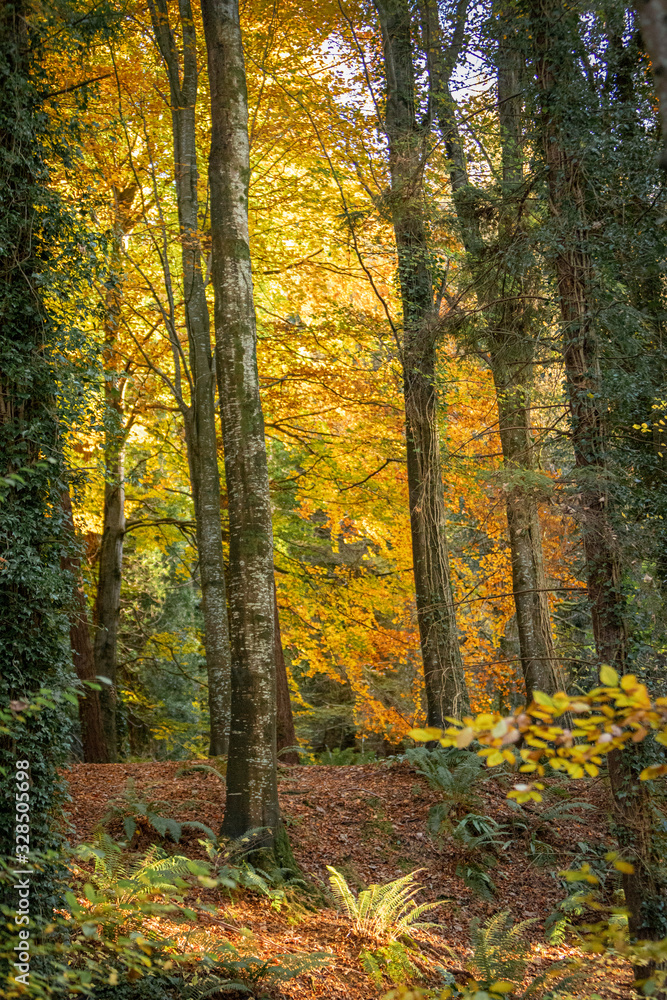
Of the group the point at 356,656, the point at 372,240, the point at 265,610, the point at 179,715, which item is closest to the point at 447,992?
the point at 265,610

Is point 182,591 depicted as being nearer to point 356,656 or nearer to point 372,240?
point 356,656

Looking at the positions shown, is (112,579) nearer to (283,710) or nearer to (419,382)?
(283,710)

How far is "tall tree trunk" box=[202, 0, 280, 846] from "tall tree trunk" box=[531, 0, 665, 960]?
287cm

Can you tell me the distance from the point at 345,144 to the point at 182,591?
12.0m

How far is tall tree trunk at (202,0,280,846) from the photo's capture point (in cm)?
578

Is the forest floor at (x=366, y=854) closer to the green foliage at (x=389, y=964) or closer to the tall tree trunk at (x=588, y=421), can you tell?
the green foliage at (x=389, y=964)

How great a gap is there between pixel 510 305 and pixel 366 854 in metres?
6.83

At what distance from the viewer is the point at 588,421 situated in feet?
21.1

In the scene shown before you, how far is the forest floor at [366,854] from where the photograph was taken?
4.84 metres

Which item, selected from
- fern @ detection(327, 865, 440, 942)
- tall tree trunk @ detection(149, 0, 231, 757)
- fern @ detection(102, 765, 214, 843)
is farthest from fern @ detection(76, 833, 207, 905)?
tall tree trunk @ detection(149, 0, 231, 757)

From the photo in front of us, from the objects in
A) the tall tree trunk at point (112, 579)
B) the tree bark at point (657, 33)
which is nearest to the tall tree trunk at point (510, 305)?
the tall tree trunk at point (112, 579)

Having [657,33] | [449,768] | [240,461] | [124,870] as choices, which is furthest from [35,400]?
[449,768]

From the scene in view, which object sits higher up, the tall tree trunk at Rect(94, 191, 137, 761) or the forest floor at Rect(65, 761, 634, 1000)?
the tall tree trunk at Rect(94, 191, 137, 761)

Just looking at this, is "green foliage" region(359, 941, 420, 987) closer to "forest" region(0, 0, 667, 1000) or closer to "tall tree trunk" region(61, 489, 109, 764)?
"forest" region(0, 0, 667, 1000)
